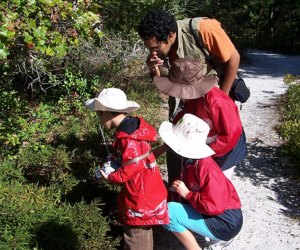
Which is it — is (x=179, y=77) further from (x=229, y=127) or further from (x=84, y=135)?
(x=84, y=135)

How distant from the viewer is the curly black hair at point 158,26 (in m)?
2.81

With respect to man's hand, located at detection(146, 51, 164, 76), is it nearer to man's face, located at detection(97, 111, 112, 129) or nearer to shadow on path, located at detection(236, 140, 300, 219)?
man's face, located at detection(97, 111, 112, 129)

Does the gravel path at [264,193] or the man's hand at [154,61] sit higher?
the man's hand at [154,61]

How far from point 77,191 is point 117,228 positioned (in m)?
0.44

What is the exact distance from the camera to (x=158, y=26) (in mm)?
2809

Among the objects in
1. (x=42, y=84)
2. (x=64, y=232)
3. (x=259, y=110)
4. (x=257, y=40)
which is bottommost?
(x=257, y=40)

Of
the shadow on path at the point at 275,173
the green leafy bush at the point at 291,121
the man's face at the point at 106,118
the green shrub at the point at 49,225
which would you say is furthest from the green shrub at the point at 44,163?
the green leafy bush at the point at 291,121

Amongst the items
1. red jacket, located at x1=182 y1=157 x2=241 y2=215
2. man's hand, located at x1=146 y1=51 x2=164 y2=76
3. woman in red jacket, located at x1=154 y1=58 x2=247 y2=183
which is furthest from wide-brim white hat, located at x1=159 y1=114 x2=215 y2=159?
man's hand, located at x1=146 y1=51 x2=164 y2=76

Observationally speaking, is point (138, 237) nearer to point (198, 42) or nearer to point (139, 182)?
point (139, 182)

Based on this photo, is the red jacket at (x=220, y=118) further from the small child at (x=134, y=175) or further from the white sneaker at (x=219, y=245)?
the white sneaker at (x=219, y=245)

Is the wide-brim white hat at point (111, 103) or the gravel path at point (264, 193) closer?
the wide-brim white hat at point (111, 103)

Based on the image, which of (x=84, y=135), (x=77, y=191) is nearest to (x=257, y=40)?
(x=84, y=135)

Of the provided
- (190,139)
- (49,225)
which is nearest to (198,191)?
(190,139)

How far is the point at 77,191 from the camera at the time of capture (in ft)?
11.0
